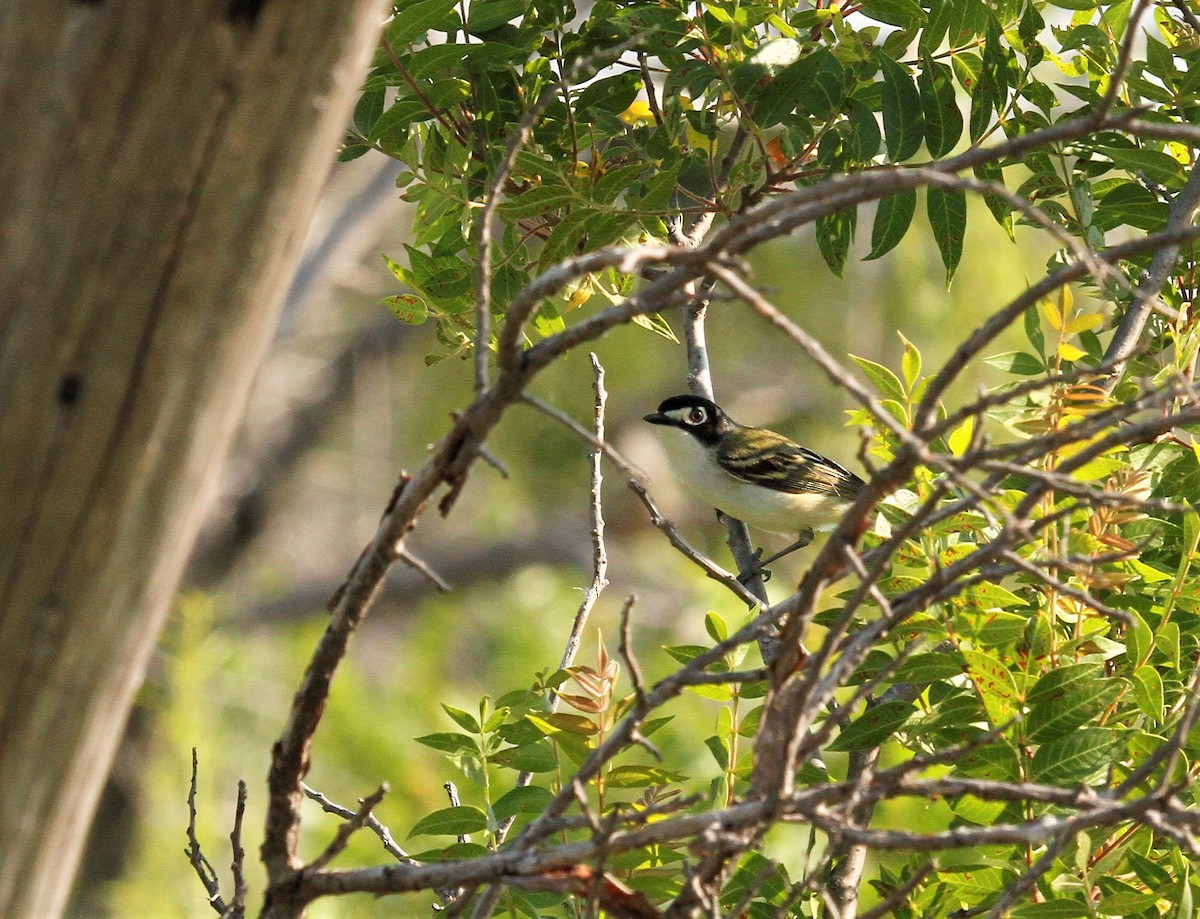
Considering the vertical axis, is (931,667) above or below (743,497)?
above

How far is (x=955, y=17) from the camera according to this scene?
2.17 meters

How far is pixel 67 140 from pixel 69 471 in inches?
9.8

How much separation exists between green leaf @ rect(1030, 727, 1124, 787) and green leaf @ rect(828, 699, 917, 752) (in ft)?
0.64

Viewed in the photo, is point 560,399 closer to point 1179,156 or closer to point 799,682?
point 1179,156

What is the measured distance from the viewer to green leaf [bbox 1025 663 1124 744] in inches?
64.9

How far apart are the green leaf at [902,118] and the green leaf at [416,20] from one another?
0.75 meters

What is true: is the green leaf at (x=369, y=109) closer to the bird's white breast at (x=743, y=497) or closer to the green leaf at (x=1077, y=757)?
the green leaf at (x=1077, y=757)

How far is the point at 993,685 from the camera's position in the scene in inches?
66.1

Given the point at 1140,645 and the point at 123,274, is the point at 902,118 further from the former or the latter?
the point at 123,274

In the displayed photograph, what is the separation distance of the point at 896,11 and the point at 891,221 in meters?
0.35

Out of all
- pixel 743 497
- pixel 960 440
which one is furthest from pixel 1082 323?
pixel 743 497

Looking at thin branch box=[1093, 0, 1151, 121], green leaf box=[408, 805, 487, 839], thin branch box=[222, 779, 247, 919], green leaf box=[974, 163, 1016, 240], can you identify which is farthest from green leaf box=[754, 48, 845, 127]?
thin branch box=[222, 779, 247, 919]

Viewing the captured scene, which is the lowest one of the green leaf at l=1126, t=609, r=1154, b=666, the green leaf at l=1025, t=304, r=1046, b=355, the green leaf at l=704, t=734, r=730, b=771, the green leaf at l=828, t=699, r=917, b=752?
the green leaf at l=704, t=734, r=730, b=771

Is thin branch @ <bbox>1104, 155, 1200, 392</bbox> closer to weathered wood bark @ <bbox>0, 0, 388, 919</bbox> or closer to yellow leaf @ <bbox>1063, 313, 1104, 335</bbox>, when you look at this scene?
yellow leaf @ <bbox>1063, 313, 1104, 335</bbox>
